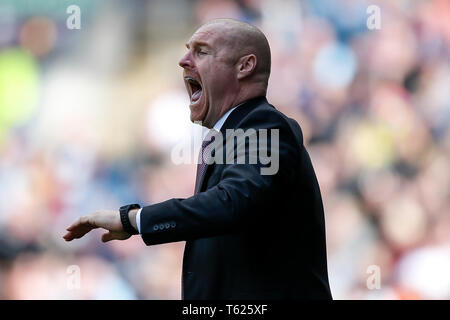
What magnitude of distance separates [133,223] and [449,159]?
3.26 metres

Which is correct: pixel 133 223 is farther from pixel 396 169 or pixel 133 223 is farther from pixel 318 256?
pixel 396 169

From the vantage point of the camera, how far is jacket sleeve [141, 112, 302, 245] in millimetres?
1446

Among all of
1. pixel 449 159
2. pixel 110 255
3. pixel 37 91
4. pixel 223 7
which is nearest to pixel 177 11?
pixel 223 7

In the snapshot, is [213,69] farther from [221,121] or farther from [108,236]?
[108,236]

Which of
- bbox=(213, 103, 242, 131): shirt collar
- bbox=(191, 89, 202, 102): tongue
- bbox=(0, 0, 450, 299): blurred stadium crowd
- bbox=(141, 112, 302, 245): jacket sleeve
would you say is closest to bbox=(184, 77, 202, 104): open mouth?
bbox=(191, 89, 202, 102): tongue

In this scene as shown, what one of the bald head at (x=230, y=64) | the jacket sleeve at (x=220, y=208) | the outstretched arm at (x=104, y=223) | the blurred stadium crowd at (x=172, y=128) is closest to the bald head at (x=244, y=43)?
the bald head at (x=230, y=64)

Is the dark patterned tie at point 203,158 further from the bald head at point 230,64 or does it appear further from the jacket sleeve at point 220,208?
the jacket sleeve at point 220,208

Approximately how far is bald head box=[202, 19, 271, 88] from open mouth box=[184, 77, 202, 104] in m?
0.17

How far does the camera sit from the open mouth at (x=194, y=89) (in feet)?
6.33

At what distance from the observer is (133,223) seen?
1505 millimetres

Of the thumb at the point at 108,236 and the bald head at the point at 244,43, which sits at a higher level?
the bald head at the point at 244,43

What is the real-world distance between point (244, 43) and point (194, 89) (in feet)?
0.77

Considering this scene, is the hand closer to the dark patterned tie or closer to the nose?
the dark patterned tie

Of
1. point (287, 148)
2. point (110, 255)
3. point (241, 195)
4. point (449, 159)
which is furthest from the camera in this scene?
point (449, 159)
